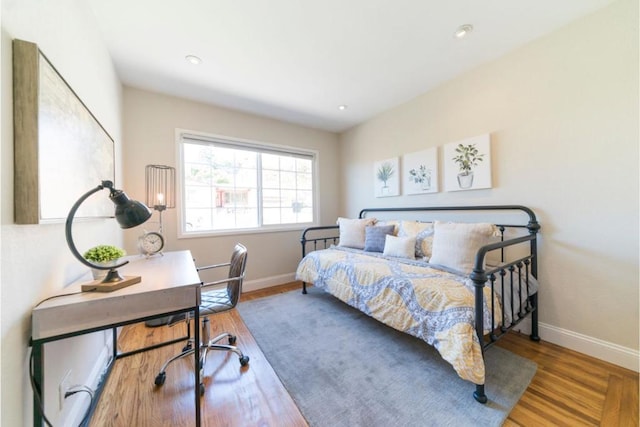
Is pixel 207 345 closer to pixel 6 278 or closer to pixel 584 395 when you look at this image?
pixel 6 278

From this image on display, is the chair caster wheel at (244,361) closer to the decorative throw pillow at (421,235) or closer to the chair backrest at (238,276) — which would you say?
the chair backrest at (238,276)

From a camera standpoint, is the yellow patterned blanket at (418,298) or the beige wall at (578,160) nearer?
the yellow patterned blanket at (418,298)

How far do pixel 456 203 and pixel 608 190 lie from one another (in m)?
1.03

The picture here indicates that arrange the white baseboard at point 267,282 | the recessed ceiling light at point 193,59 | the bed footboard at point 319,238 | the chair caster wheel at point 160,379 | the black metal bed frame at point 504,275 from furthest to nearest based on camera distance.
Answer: the bed footboard at point 319,238 → the white baseboard at point 267,282 → the recessed ceiling light at point 193,59 → the chair caster wheel at point 160,379 → the black metal bed frame at point 504,275

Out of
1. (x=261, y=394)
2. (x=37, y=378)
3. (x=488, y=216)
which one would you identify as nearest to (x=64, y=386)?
(x=37, y=378)

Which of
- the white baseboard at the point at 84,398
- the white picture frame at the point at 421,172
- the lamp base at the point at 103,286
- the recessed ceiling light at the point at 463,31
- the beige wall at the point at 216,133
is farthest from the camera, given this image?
the white picture frame at the point at 421,172

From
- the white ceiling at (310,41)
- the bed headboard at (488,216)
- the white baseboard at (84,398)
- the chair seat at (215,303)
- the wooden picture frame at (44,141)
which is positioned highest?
the white ceiling at (310,41)

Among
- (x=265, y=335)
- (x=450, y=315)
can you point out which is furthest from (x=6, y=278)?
(x=450, y=315)

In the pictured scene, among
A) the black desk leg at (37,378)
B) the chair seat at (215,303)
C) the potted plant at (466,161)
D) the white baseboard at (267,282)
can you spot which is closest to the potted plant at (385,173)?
the potted plant at (466,161)

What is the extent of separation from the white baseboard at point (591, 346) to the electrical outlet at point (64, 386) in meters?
3.07

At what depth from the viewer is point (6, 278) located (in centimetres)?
73

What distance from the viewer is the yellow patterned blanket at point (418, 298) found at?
131cm

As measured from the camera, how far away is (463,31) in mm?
1797

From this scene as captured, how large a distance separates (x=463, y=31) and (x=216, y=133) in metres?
2.73
